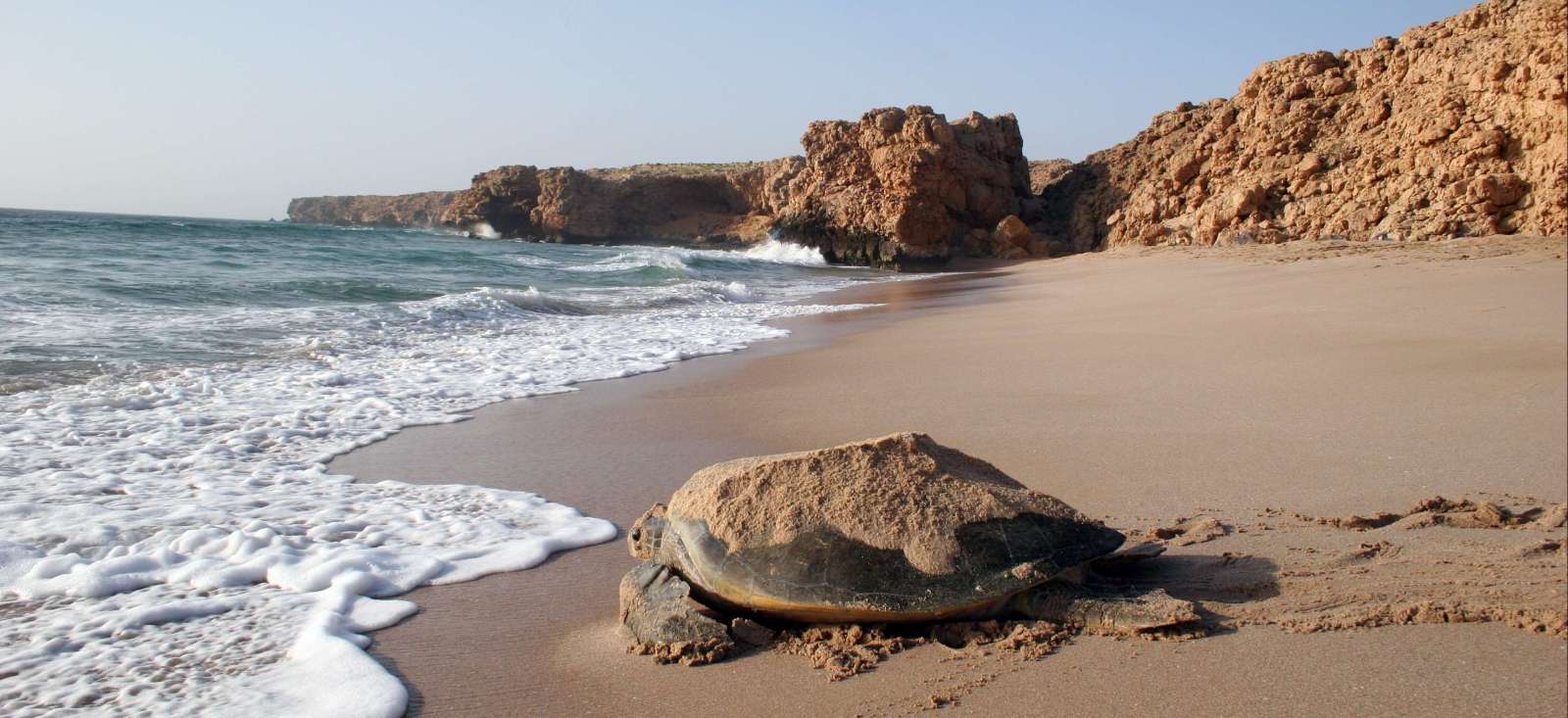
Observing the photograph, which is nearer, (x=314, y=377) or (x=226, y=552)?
(x=226, y=552)

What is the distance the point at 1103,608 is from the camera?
262 cm

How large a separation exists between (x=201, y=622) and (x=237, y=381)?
186 inches

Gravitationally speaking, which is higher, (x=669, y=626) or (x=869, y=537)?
(x=869, y=537)

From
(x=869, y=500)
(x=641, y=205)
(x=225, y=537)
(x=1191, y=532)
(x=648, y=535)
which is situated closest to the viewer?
(x=869, y=500)

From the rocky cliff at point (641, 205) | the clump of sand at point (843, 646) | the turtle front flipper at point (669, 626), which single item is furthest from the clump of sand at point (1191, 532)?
the rocky cliff at point (641, 205)

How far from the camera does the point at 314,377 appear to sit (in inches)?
281

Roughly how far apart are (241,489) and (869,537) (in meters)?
3.27

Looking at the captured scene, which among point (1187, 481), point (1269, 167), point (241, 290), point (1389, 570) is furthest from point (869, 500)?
point (1269, 167)

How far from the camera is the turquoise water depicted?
8.19 meters

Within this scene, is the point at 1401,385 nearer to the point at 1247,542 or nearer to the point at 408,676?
the point at 1247,542

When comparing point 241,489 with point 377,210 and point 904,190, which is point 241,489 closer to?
point 904,190

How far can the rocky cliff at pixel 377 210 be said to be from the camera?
83.9 metres

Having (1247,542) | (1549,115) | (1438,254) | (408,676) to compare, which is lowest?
(408,676)

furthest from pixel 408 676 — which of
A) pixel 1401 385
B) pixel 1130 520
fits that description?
pixel 1401 385
